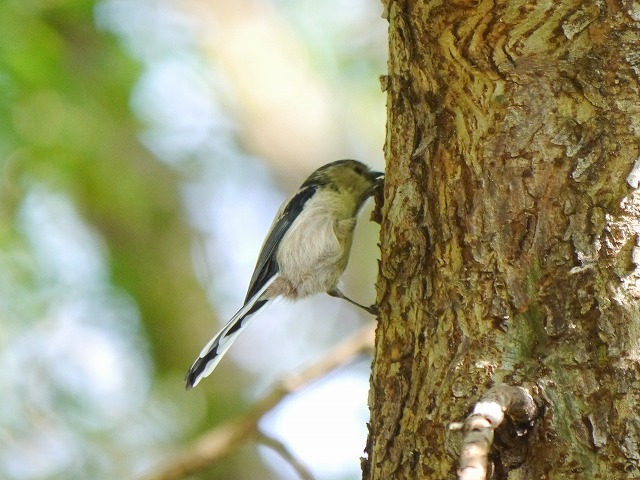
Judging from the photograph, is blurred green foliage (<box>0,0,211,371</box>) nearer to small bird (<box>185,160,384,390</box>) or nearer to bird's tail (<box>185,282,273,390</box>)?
Answer: small bird (<box>185,160,384,390</box>)

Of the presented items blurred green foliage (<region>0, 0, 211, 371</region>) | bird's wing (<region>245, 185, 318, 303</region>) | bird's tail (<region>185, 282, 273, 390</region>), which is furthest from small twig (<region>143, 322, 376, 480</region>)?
blurred green foliage (<region>0, 0, 211, 371</region>)

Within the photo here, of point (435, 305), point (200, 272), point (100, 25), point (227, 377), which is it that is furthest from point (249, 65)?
point (435, 305)

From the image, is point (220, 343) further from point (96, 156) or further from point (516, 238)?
point (96, 156)

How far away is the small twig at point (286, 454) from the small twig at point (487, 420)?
1.30m

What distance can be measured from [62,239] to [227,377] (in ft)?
5.40

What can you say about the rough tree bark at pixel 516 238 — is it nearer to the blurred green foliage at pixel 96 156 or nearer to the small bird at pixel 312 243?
the small bird at pixel 312 243

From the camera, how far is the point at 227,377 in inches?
256

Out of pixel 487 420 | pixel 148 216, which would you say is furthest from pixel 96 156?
pixel 487 420

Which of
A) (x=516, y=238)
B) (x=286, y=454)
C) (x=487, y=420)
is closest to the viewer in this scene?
(x=487, y=420)

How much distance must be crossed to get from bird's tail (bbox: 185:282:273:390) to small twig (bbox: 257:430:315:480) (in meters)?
0.37

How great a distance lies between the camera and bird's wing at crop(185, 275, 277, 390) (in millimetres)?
3270

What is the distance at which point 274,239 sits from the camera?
4.18 meters

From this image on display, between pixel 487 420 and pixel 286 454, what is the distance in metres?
1.64

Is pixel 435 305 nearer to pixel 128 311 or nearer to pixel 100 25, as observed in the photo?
pixel 100 25
